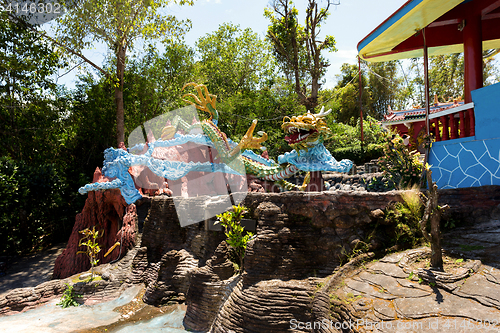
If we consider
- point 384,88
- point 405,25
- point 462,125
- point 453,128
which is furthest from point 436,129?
point 384,88

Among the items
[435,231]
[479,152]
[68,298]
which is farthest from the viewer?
[68,298]

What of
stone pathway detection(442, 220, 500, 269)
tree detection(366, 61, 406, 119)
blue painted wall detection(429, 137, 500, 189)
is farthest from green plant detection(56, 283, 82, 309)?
tree detection(366, 61, 406, 119)

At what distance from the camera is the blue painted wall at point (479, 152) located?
18.7 ft

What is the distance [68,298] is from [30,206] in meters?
6.95

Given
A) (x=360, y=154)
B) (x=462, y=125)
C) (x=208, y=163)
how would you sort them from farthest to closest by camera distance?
1. (x=360, y=154)
2. (x=208, y=163)
3. (x=462, y=125)

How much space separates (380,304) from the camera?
391cm

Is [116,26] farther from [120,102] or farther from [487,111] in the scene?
[487,111]

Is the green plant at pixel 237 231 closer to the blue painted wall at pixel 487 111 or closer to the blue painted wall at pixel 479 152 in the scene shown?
the blue painted wall at pixel 479 152

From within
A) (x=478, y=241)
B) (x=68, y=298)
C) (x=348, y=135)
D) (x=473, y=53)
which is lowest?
(x=68, y=298)

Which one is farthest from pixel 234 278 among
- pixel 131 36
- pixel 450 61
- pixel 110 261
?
pixel 450 61

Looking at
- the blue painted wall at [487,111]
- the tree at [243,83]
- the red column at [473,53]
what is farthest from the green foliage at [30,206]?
the red column at [473,53]

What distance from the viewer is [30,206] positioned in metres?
13.6

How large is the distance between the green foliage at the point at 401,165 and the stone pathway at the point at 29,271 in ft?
36.3

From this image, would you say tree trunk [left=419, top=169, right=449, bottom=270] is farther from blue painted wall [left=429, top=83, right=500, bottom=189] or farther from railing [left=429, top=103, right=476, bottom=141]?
railing [left=429, top=103, right=476, bottom=141]
